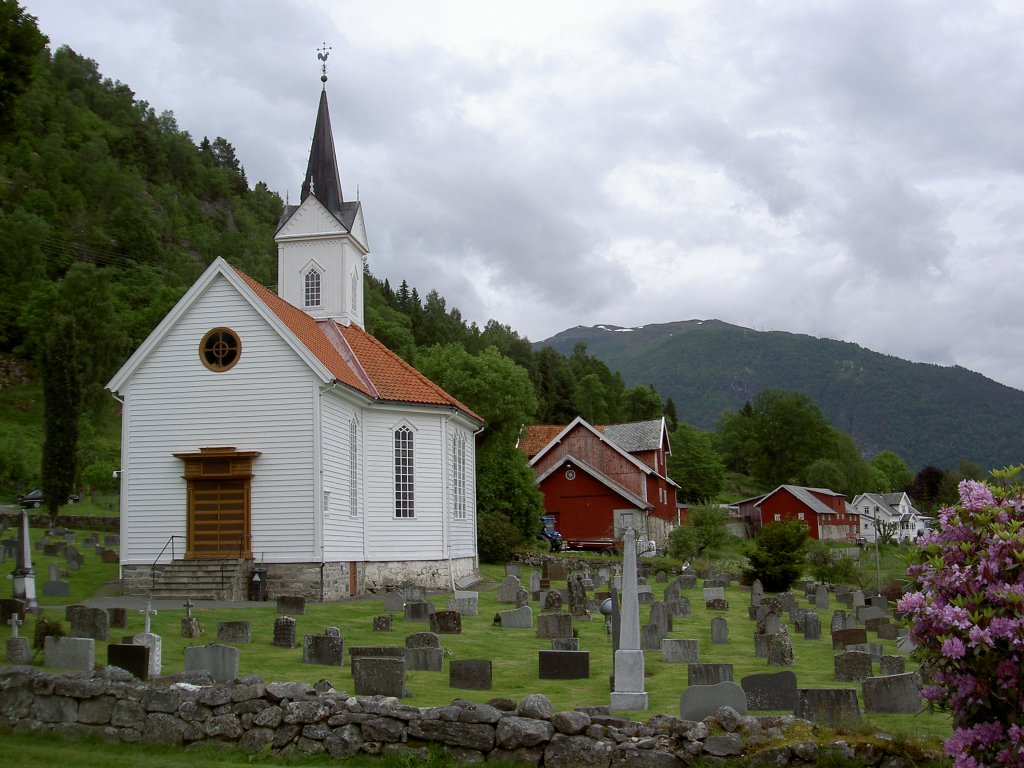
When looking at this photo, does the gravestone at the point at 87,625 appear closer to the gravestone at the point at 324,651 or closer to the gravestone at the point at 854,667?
the gravestone at the point at 324,651

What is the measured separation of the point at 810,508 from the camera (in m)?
82.1

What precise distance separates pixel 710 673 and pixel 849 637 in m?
6.35

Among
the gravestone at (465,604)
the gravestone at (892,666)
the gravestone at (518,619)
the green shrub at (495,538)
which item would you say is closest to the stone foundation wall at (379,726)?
the gravestone at (892,666)

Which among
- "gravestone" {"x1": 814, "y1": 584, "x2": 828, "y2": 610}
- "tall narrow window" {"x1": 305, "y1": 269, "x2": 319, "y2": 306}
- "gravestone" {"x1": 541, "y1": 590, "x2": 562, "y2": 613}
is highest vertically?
"tall narrow window" {"x1": 305, "y1": 269, "x2": 319, "y2": 306}

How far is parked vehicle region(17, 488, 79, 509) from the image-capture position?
1881 inches

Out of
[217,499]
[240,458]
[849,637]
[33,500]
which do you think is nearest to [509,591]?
[240,458]

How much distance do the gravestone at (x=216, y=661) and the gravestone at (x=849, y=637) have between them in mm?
11325

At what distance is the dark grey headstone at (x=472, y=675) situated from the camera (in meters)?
13.8

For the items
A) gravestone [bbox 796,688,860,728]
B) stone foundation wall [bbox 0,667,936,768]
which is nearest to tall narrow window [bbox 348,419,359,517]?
stone foundation wall [bbox 0,667,936,768]

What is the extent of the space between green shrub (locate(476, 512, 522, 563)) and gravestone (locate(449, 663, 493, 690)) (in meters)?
29.2

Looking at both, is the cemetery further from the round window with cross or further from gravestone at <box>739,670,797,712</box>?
the round window with cross

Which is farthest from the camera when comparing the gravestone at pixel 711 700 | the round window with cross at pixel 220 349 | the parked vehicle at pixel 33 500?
the parked vehicle at pixel 33 500

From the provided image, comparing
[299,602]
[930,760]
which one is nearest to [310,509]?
[299,602]

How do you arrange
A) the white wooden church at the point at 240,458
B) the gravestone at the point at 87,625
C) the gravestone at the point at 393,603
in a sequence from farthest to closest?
the white wooden church at the point at 240,458 → the gravestone at the point at 393,603 → the gravestone at the point at 87,625
